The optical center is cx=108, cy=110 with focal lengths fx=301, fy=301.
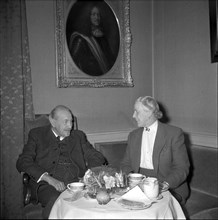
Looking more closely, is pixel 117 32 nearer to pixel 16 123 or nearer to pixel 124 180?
pixel 16 123

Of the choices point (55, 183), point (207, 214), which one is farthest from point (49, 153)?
point (207, 214)

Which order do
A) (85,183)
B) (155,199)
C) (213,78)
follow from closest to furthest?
(155,199), (85,183), (213,78)

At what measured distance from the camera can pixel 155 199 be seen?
2.12m

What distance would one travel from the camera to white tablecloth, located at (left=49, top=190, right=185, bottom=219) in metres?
1.90

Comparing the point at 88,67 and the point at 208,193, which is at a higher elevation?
the point at 88,67

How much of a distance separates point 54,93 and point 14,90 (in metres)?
0.62

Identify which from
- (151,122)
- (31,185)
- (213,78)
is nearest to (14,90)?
(31,185)

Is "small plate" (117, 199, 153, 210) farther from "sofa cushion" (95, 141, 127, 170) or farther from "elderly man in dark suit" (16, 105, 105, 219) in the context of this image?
"sofa cushion" (95, 141, 127, 170)

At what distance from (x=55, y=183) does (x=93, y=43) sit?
225 cm

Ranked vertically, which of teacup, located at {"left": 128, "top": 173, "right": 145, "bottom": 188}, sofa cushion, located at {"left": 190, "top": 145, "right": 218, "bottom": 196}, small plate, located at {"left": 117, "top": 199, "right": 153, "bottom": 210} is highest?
teacup, located at {"left": 128, "top": 173, "right": 145, "bottom": 188}

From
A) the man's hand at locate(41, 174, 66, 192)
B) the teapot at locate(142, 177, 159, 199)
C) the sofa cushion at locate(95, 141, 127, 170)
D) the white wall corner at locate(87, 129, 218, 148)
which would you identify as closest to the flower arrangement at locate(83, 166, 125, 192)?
the teapot at locate(142, 177, 159, 199)

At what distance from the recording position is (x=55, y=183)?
2.88 meters

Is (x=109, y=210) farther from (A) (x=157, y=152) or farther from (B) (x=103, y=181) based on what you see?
(A) (x=157, y=152)

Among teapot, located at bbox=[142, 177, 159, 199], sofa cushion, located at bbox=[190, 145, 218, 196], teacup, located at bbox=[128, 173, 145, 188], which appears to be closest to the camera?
teapot, located at bbox=[142, 177, 159, 199]
